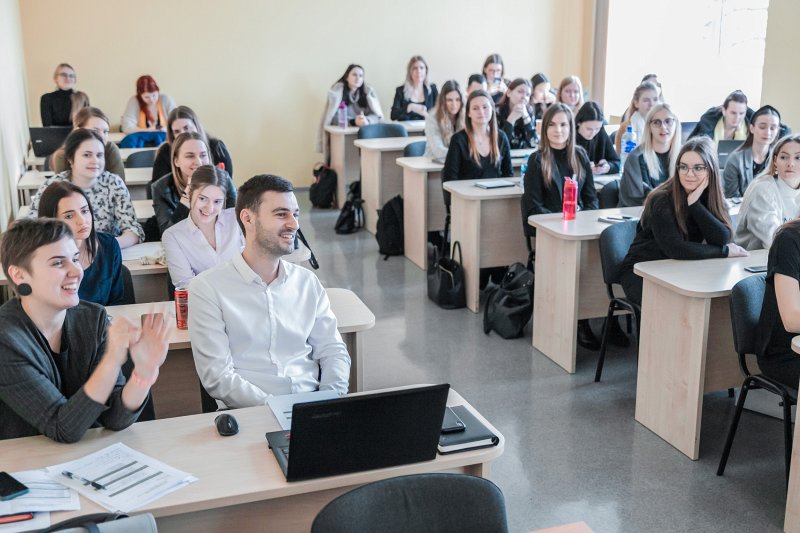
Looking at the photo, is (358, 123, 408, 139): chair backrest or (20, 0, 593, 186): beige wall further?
(20, 0, 593, 186): beige wall

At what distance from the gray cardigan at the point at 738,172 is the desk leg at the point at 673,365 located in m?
2.07

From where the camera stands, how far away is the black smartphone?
7.05 ft

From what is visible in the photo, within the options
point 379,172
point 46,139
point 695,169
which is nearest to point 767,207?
point 695,169

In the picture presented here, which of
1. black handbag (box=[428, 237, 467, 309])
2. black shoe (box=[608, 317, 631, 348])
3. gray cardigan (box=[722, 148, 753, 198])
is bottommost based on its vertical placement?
black shoe (box=[608, 317, 631, 348])

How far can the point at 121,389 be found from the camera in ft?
7.25

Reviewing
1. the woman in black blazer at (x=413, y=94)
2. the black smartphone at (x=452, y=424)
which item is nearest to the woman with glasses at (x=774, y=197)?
the black smartphone at (x=452, y=424)

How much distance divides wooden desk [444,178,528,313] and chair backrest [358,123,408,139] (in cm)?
234

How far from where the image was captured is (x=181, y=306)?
10.1ft

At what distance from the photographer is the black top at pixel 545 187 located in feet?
16.7

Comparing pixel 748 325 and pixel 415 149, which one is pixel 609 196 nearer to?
pixel 415 149

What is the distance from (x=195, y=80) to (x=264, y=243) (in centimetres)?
694

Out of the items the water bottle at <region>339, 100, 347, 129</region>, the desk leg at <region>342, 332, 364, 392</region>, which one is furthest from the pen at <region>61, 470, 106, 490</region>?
the water bottle at <region>339, 100, 347, 129</region>

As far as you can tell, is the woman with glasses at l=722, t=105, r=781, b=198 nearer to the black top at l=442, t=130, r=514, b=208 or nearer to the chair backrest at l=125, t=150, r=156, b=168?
the black top at l=442, t=130, r=514, b=208

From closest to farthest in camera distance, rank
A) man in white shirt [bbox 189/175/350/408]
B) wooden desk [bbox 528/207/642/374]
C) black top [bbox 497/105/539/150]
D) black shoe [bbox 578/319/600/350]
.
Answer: man in white shirt [bbox 189/175/350/408] < wooden desk [bbox 528/207/642/374] < black shoe [bbox 578/319/600/350] < black top [bbox 497/105/539/150]
